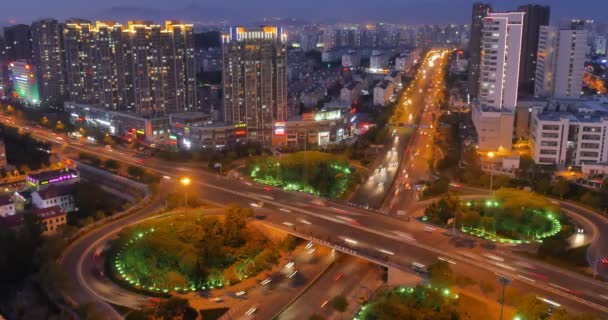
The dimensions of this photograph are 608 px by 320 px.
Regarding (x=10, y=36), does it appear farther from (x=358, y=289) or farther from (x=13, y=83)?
(x=358, y=289)

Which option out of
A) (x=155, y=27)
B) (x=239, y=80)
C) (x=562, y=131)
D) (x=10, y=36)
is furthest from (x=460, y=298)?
(x=10, y=36)

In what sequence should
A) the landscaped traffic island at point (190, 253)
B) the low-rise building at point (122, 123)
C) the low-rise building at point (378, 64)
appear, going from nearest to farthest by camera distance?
the landscaped traffic island at point (190, 253)
the low-rise building at point (122, 123)
the low-rise building at point (378, 64)

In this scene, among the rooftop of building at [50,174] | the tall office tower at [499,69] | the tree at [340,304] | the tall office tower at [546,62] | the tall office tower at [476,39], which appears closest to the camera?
the tree at [340,304]

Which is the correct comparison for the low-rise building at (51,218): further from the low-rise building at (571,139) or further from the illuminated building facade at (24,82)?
the illuminated building facade at (24,82)

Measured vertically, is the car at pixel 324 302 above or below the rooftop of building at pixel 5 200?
below

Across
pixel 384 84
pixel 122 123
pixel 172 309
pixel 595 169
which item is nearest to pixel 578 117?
pixel 595 169

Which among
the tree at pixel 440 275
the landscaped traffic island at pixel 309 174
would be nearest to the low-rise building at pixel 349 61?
the landscaped traffic island at pixel 309 174

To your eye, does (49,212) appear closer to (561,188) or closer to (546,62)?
(561,188)
